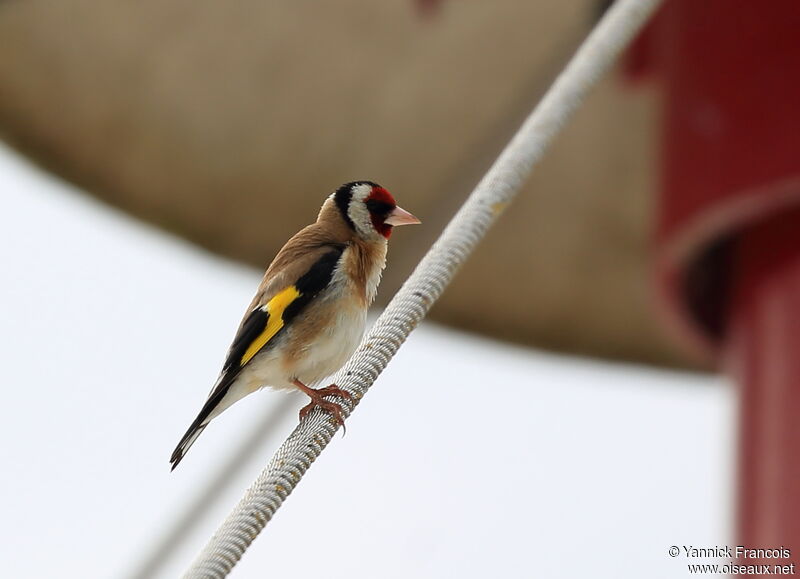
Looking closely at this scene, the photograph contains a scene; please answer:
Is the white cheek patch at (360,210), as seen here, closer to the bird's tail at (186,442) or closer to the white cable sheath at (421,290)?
the white cable sheath at (421,290)

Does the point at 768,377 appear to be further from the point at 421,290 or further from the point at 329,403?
the point at 421,290

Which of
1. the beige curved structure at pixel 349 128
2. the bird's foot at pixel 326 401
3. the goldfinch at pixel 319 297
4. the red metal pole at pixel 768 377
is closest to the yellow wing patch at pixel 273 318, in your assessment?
the goldfinch at pixel 319 297

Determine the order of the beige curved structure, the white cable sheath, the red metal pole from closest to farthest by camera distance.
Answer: the white cable sheath < the red metal pole < the beige curved structure

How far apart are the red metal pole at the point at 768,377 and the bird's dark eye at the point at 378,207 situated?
7.72 ft

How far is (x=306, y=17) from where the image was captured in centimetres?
607

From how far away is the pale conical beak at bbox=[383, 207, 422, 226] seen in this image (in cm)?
204

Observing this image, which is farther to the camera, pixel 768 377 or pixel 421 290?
pixel 768 377

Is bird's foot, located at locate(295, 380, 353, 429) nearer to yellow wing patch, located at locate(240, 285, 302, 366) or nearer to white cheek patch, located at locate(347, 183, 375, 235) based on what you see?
yellow wing patch, located at locate(240, 285, 302, 366)

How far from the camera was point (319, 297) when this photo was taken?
2.26 m

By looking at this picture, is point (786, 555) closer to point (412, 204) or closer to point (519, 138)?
point (519, 138)

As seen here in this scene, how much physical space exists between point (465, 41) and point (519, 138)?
408 cm

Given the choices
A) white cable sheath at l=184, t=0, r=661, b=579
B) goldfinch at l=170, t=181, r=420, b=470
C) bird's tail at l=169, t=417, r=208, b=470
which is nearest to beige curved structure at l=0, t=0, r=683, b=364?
white cable sheath at l=184, t=0, r=661, b=579

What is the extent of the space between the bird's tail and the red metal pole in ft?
8.58

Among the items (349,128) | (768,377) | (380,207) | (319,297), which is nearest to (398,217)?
(380,207)
